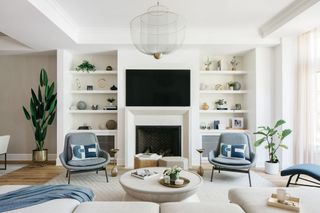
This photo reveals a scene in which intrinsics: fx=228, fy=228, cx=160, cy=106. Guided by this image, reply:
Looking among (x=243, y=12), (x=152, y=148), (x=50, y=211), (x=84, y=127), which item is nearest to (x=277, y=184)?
(x=152, y=148)

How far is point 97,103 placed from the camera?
19.0 feet

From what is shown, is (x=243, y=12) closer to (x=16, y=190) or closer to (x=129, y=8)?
(x=129, y=8)

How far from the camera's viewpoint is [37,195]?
7.22 ft

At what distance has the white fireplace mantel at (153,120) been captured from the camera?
519 cm

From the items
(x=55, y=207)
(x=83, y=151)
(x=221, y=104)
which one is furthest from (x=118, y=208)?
(x=221, y=104)

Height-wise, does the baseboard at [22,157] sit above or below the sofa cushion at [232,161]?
below

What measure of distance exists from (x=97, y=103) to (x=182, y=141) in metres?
2.34

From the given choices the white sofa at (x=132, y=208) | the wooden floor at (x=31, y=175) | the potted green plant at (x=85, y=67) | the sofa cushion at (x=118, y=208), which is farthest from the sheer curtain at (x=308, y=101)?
the wooden floor at (x=31, y=175)

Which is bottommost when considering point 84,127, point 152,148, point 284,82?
point 152,148

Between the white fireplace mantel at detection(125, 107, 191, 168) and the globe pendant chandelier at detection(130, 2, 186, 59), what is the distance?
1.77m

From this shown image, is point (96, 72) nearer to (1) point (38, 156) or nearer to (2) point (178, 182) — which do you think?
(1) point (38, 156)

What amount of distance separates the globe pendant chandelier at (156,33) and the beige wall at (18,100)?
341 centimetres

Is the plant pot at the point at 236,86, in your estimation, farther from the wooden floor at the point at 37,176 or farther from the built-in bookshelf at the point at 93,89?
the built-in bookshelf at the point at 93,89

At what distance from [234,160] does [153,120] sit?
2051 mm
